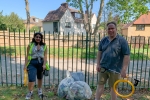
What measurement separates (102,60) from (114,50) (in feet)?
1.15

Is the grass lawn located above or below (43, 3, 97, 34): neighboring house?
below

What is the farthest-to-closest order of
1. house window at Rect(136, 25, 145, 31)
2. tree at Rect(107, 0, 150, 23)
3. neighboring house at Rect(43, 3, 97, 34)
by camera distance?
neighboring house at Rect(43, 3, 97, 34) < house window at Rect(136, 25, 145, 31) < tree at Rect(107, 0, 150, 23)

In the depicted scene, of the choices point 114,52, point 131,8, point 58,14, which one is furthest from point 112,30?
point 58,14

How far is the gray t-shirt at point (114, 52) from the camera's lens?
307 centimetres

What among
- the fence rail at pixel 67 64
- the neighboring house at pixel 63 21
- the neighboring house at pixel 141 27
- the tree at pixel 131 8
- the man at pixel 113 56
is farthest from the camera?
the neighboring house at pixel 63 21

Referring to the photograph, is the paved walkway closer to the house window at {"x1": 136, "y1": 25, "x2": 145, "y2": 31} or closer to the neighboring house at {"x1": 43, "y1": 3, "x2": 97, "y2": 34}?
the house window at {"x1": 136, "y1": 25, "x2": 145, "y2": 31}

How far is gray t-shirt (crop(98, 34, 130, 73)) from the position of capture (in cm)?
307

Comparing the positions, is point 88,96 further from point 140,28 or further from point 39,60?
point 140,28

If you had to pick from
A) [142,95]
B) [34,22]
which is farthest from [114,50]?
[34,22]

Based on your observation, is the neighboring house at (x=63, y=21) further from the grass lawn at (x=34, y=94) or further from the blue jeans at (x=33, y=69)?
the blue jeans at (x=33, y=69)

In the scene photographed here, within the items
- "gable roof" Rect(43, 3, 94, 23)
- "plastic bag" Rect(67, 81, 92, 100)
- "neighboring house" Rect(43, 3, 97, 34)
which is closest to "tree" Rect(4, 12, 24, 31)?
"neighboring house" Rect(43, 3, 97, 34)

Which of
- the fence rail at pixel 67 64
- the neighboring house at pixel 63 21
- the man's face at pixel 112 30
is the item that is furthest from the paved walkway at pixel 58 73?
the neighboring house at pixel 63 21

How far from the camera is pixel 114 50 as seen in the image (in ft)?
10.2

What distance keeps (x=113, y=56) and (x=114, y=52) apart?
8cm
